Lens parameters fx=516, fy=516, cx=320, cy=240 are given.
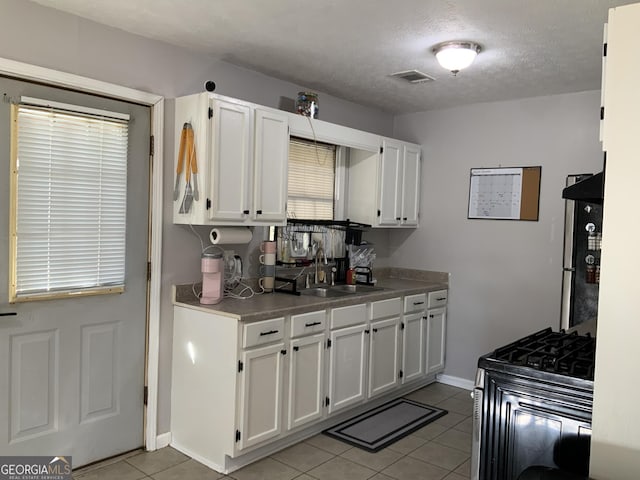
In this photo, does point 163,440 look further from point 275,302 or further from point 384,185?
point 384,185

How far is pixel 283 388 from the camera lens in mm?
3186

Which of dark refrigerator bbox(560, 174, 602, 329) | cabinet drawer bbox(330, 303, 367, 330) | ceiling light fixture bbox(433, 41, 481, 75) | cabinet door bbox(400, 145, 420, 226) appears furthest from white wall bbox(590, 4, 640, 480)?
cabinet door bbox(400, 145, 420, 226)

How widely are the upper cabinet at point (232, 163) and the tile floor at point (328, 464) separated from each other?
1437mm

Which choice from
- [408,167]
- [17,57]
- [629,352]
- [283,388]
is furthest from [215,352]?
[408,167]

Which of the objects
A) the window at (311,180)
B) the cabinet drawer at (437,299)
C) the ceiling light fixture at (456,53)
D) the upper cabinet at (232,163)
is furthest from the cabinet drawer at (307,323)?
the ceiling light fixture at (456,53)

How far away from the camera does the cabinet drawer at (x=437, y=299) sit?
4.48m

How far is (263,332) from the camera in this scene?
3.00 meters

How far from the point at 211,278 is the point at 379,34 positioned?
1.73 meters

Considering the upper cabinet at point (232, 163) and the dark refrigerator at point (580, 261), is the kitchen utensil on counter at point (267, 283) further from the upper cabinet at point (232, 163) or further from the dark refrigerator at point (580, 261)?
the dark refrigerator at point (580, 261)

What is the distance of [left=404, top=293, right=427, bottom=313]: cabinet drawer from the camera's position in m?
4.21

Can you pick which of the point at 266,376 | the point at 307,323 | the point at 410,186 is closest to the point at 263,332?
the point at 266,376

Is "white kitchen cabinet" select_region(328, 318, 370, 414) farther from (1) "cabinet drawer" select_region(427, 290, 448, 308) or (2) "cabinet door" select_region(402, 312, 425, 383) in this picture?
(1) "cabinet drawer" select_region(427, 290, 448, 308)

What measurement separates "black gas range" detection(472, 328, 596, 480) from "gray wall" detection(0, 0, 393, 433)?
1920mm

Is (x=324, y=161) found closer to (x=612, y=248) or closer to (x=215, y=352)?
(x=215, y=352)
